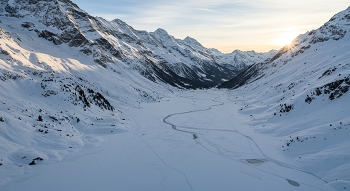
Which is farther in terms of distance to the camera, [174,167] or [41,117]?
[41,117]

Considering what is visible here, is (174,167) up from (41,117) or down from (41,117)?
down

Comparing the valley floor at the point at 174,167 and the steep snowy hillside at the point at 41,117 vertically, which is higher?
the steep snowy hillside at the point at 41,117

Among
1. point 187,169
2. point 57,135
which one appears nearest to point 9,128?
point 57,135

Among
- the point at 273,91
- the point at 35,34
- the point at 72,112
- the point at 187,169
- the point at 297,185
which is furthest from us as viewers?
the point at 35,34

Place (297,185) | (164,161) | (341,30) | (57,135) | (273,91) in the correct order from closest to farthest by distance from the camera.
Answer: (297,185)
(164,161)
(57,135)
(273,91)
(341,30)

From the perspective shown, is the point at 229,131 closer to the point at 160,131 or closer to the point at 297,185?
the point at 160,131

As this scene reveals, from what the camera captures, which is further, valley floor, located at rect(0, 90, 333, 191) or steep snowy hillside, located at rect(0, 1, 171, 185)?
steep snowy hillside, located at rect(0, 1, 171, 185)

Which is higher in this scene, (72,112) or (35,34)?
(35,34)

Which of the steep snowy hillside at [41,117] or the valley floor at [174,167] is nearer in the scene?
the valley floor at [174,167]
